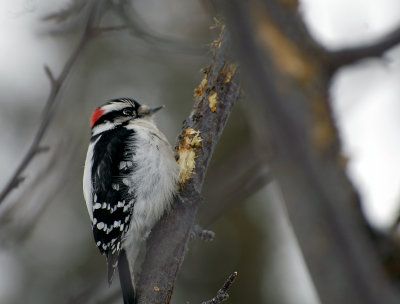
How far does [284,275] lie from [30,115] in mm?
4398

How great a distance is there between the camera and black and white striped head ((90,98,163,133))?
4.84 meters

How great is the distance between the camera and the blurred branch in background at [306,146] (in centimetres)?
82

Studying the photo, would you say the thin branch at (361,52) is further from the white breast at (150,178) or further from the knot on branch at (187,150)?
the white breast at (150,178)

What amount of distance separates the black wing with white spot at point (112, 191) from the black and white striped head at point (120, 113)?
45cm

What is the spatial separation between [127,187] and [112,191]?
0.13 meters

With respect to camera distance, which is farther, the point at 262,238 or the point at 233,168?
the point at 262,238

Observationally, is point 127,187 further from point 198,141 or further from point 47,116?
point 47,116

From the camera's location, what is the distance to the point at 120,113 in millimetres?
4863

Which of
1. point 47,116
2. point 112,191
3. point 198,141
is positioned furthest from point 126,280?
point 47,116

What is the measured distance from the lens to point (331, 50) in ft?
3.03

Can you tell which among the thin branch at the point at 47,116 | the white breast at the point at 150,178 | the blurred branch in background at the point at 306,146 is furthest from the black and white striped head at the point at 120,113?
the blurred branch in background at the point at 306,146

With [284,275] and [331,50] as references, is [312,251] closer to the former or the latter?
[331,50]

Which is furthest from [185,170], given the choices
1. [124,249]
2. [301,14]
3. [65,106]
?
[65,106]

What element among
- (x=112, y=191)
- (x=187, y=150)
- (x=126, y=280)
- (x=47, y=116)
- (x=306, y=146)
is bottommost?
(x=126, y=280)
